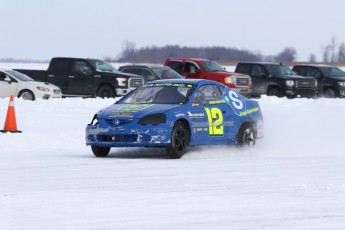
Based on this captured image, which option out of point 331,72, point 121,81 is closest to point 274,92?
point 331,72

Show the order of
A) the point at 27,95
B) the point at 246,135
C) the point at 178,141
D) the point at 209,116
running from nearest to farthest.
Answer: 1. the point at 178,141
2. the point at 209,116
3. the point at 246,135
4. the point at 27,95

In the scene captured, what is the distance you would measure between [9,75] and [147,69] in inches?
288

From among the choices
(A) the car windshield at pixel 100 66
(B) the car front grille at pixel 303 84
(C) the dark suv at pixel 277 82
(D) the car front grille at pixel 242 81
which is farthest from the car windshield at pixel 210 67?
(A) the car windshield at pixel 100 66

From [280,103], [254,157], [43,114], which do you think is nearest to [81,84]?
[280,103]

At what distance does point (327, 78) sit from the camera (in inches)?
1683

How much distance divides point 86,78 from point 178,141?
20631 millimetres

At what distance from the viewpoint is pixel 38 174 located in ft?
41.7

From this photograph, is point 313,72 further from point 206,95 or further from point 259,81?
point 206,95

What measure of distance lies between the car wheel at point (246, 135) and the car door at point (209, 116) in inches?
18.7

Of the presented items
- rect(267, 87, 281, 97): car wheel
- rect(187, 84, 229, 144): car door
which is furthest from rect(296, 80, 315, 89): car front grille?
rect(187, 84, 229, 144): car door

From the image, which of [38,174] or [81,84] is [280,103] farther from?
[38,174]

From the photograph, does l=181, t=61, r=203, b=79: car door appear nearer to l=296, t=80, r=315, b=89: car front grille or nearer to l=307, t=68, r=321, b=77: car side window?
l=296, t=80, r=315, b=89: car front grille

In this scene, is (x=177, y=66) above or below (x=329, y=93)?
above

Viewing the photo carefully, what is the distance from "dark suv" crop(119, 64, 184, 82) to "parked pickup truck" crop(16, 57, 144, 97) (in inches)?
64.3
